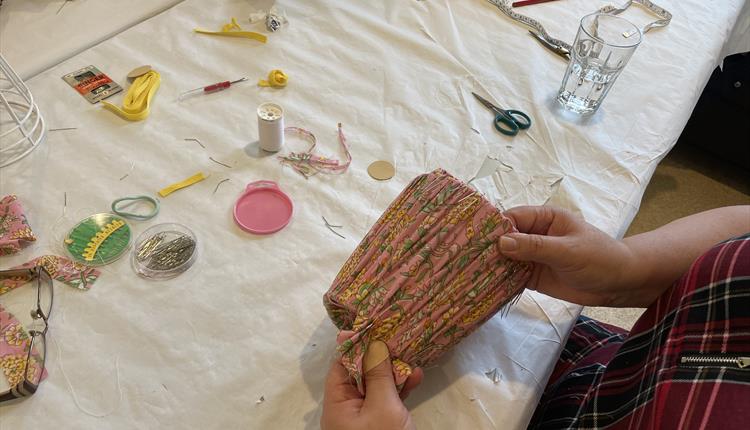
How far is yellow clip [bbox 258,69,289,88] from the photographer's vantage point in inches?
36.0

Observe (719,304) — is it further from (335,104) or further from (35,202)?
(35,202)

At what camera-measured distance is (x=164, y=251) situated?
680 millimetres

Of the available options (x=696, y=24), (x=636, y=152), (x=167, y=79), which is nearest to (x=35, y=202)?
(x=167, y=79)

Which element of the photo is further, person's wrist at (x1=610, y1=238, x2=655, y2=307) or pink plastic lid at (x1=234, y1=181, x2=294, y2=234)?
pink plastic lid at (x1=234, y1=181, x2=294, y2=234)

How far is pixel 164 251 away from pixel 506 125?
0.60m

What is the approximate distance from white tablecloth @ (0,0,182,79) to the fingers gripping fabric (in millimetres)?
696

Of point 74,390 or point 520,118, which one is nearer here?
point 74,390

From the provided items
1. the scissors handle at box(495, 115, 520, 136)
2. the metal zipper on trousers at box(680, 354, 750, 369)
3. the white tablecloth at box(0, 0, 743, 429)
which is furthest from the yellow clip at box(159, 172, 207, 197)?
the metal zipper on trousers at box(680, 354, 750, 369)

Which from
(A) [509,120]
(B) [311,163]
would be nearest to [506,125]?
(A) [509,120]

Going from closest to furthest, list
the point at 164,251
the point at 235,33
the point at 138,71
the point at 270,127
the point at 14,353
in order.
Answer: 1. the point at 14,353
2. the point at 164,251
3. the point at 270,127
4. the point at 138,71
5. the point at 235,33

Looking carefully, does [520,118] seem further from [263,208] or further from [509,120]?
[263,208]

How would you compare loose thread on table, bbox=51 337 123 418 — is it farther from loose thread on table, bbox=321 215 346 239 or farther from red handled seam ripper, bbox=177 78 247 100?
red handled seam ripper, bbox=177 78 247 100

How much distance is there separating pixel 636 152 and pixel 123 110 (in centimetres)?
88

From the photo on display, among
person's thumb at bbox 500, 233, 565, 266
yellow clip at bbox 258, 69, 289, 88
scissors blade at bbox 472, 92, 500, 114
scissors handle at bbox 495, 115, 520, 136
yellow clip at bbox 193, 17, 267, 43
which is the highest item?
person's thumb at bbox 500, 233, 565, 266
